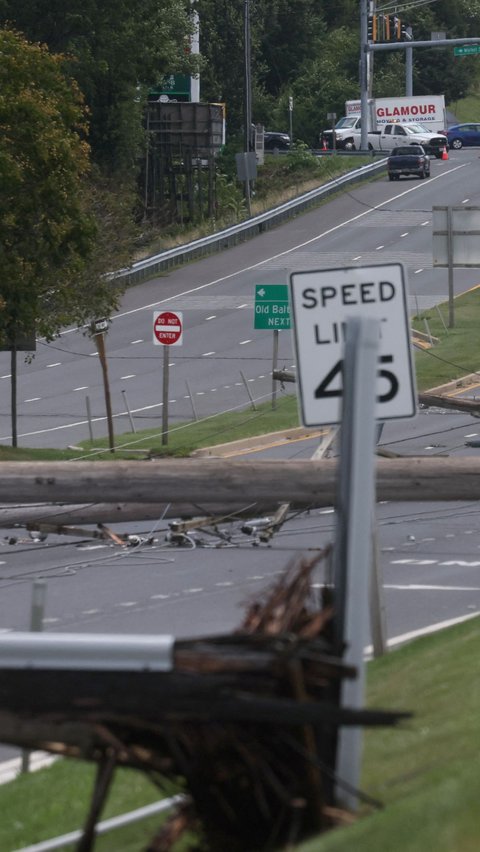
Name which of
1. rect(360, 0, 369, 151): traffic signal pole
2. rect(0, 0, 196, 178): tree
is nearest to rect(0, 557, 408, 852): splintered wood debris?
rect(0, 0, 196, 178): tree

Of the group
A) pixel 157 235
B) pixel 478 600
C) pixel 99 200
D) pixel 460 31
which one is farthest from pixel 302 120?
pixel 478 600

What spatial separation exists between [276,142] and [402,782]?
86.1 metres

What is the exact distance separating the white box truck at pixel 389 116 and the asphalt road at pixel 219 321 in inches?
577

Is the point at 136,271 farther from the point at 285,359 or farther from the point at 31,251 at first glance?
the point at 31,251

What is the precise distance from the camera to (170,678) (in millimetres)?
4762

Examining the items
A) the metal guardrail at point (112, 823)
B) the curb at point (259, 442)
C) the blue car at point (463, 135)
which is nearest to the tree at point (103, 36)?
the curb at point (259, 442)

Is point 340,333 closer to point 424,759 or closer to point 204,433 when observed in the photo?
point 424,759

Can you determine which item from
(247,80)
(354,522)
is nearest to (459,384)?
(354,522)

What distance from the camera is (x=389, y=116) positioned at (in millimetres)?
93938

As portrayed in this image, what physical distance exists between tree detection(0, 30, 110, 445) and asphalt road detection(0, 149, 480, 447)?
13.2 ft

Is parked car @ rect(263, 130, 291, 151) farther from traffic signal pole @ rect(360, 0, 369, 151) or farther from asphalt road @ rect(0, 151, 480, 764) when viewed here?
asphalt road @ rect(0, 151, 480, 764)

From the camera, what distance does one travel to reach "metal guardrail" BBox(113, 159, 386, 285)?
195ft

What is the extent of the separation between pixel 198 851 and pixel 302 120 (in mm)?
99614

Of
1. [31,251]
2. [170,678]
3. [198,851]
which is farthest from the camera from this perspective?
[31,251]
